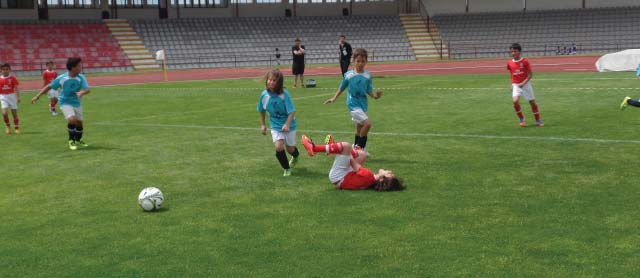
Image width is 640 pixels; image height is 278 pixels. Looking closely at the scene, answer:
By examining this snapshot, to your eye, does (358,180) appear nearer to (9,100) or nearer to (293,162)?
(293,162)

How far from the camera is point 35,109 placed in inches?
900

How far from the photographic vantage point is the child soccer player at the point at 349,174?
29.0 feet

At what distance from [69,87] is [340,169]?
737cm

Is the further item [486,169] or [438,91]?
[438,91]

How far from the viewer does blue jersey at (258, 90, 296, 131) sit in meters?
10.2

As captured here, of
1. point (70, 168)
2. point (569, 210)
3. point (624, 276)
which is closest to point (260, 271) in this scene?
point (624, 276)

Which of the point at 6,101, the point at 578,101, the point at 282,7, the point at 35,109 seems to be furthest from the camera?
the point at 282,7

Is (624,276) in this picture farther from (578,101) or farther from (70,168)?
(578,101)

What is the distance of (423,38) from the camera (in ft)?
191

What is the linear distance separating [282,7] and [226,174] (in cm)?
5252

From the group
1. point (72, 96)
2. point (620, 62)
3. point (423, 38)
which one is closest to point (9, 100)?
point (72, 96)

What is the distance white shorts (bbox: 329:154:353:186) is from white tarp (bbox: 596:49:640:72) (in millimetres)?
26363

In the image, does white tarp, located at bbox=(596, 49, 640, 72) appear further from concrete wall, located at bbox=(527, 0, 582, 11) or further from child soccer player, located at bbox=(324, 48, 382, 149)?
concrete wall, located at bbox=(527, 0, 582, 11)

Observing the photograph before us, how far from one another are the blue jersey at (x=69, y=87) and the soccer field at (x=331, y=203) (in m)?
1.06
